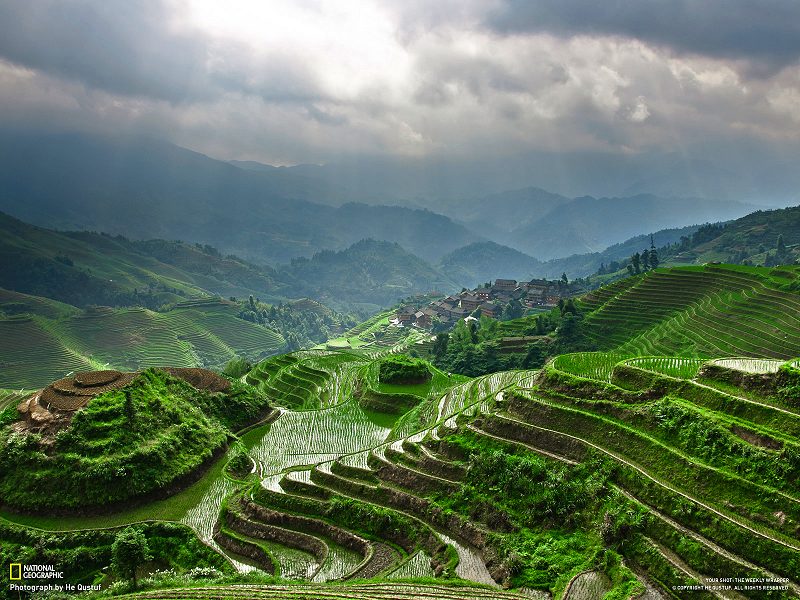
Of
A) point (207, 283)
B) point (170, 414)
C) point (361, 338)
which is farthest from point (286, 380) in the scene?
point (207, 283)

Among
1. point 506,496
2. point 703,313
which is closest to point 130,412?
point 506,496

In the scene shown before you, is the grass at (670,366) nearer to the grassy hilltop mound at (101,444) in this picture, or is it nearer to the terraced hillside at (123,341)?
the grassy hilltop mound at (101,444)

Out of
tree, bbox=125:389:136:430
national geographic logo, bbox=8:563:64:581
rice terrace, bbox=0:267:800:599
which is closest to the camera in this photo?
rice terrace, bbox=0:267:800:599

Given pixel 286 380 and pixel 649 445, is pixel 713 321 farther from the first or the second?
pixel 286 380

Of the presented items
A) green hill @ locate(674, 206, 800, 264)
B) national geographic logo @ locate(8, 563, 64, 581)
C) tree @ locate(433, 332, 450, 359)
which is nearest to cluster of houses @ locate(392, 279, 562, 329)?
green hill @ locate(674, 206, 800, 264)

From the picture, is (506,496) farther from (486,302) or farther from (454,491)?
(486,302)

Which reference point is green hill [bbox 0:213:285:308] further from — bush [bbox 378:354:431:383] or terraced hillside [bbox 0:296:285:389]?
bush [bbox 378:354:431:383]

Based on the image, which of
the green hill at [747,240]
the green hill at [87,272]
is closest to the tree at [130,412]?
the green hill at [747,240]
